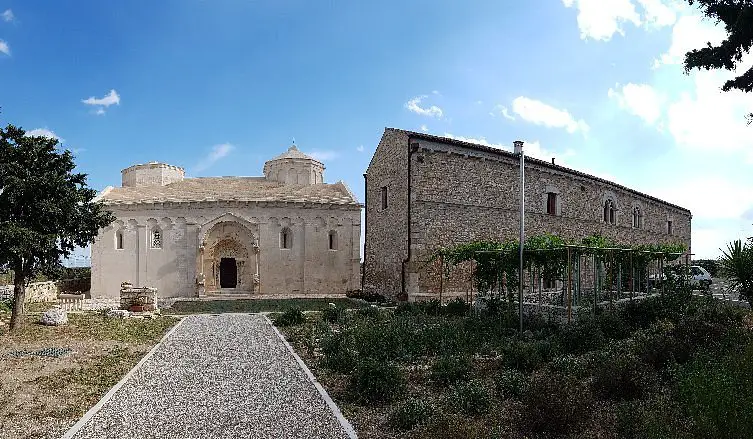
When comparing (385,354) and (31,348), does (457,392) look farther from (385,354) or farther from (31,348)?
(31,348)

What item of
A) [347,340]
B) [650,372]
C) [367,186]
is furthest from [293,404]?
[367,186]

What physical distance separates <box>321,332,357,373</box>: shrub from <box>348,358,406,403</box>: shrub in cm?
169

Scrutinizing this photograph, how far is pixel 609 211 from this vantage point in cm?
3098

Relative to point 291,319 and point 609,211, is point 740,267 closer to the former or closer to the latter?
point 291,319

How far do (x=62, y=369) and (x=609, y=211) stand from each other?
3028cm

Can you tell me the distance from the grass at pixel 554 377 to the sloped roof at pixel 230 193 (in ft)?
63.9

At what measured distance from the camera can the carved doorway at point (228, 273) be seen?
1281 inches

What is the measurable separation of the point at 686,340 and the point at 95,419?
9.55 metres

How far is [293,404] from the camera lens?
7.18m

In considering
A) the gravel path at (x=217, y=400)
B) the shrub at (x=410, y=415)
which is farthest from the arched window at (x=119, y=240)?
the shrub at (x=410, y=415)

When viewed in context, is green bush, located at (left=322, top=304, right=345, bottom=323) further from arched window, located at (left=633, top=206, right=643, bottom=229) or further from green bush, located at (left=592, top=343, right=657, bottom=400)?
arched window, located at (left=633, top=206, right=643, bottom=229)

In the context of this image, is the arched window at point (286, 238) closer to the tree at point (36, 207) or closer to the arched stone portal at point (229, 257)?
the arched stone portal at point (229, 257)

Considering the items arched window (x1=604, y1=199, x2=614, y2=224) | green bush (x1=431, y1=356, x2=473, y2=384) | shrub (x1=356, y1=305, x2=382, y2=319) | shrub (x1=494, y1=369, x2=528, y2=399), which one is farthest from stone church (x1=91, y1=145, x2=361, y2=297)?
shrub (x1=494, y1=369, x2=528, y2=399)

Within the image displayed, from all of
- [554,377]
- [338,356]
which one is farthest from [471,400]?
[338,356]
